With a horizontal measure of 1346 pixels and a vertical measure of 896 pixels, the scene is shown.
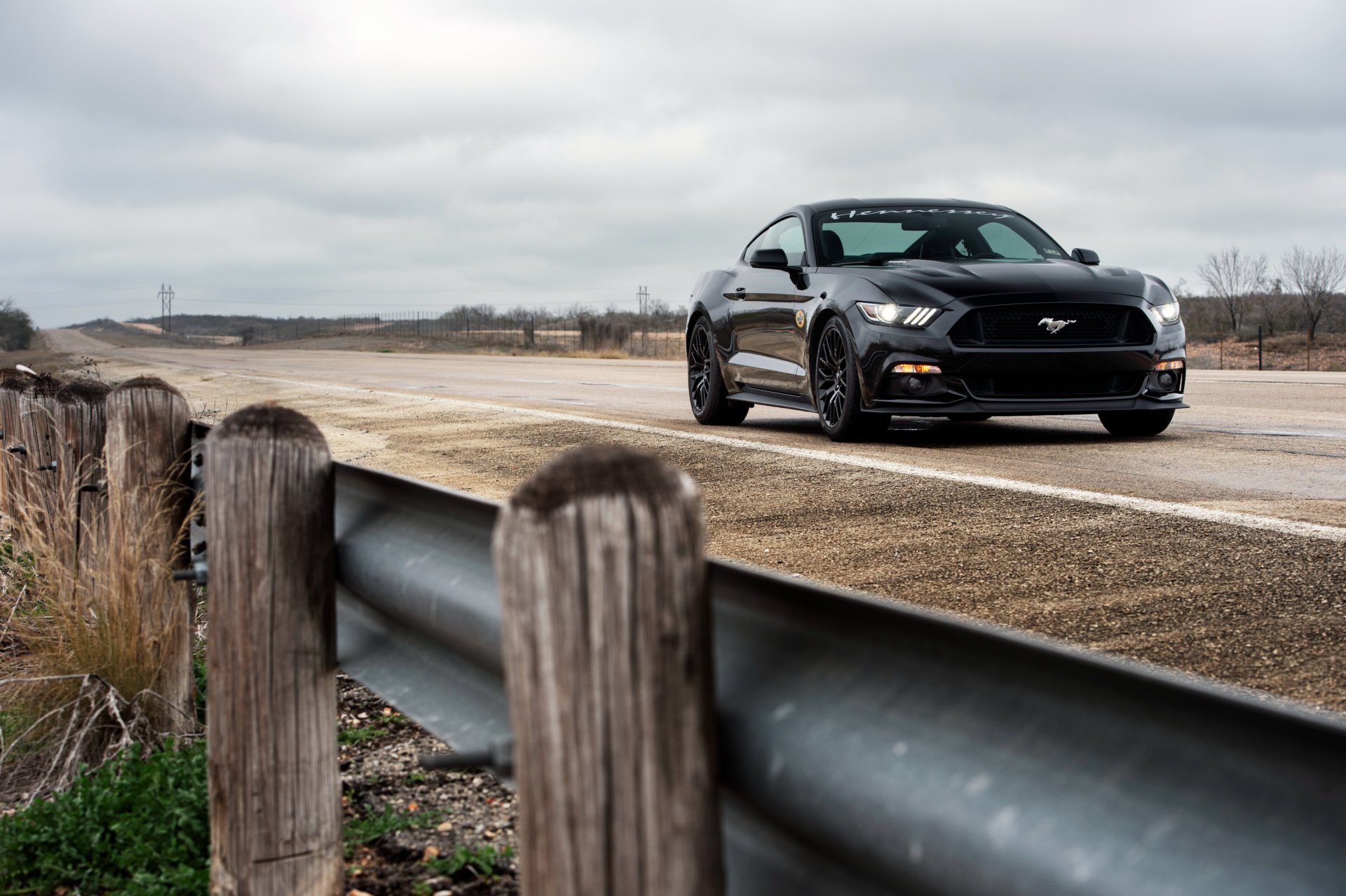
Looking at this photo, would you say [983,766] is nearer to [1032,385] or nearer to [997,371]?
[997,371]

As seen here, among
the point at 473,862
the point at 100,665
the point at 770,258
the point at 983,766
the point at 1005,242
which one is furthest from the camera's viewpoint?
the point at 1005,242

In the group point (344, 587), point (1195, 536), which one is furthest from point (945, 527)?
point (344, 587)

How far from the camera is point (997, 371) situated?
25.4 feet

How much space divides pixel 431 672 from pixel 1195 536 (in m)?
3.52

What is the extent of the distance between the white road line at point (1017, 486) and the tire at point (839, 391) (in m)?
0.46

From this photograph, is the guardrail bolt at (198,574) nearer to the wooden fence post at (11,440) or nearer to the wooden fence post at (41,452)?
the wooden fence post at (41,452)

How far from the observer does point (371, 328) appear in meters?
100

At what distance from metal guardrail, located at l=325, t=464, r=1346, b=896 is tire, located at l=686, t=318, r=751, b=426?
867 cm

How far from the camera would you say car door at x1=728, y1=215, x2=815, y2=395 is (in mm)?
8938

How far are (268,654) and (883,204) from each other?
7993 millimetres

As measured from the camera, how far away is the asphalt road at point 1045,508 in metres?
3.66

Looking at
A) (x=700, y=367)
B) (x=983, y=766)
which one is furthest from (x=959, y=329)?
(x=983, y=766)

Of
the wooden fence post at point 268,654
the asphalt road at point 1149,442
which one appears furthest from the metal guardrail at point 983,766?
the asphalt road at point 1149,442

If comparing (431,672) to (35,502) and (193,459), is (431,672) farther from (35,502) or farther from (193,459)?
(35,502)
